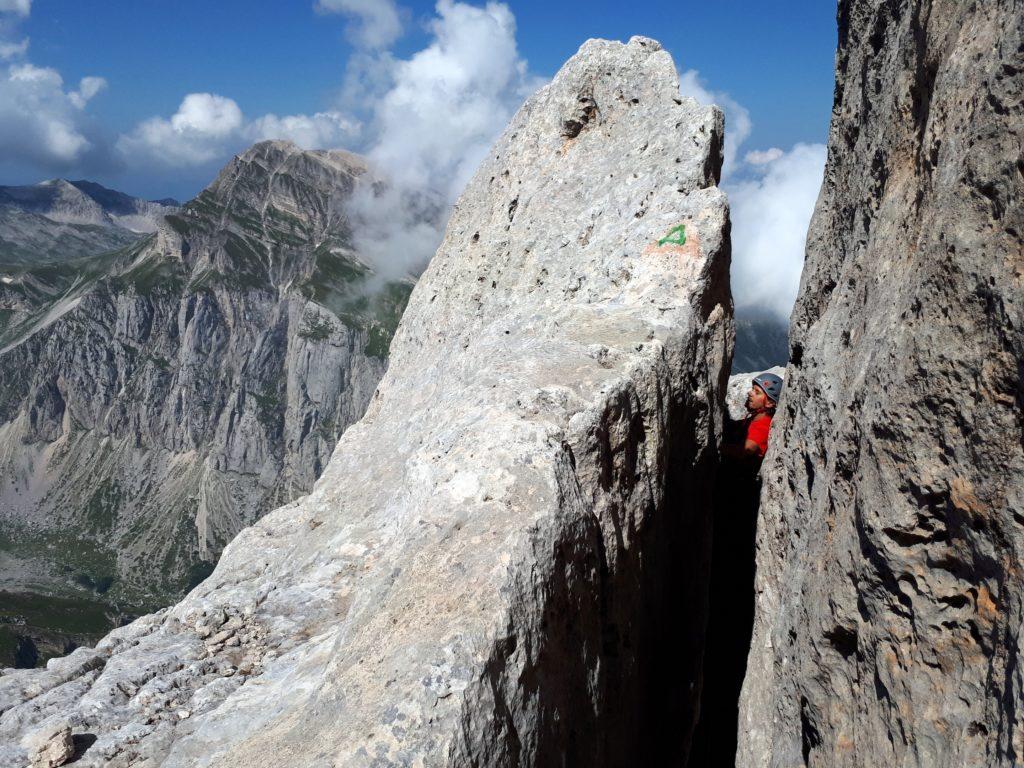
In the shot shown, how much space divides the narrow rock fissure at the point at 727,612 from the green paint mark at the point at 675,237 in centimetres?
682

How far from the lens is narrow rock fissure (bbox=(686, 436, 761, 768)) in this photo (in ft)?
58.4

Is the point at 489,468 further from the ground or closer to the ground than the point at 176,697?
further from the ground

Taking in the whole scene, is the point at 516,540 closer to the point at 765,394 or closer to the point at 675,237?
the point at 675,237

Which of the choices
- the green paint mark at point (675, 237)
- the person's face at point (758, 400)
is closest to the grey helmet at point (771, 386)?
the person's face at point (758, 400)

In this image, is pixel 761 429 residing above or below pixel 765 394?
below

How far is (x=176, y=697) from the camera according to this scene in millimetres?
10438

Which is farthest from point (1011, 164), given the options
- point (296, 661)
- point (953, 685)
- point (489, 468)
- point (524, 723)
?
point (296, 661)

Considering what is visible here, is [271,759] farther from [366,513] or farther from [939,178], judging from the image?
[939,178]

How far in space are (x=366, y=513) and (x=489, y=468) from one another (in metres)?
5.47

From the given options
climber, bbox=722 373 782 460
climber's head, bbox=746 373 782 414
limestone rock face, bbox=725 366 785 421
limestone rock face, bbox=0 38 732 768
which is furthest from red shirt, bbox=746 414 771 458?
limestone rock face, bbox=725 366 785 421

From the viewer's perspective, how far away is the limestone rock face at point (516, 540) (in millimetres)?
8125

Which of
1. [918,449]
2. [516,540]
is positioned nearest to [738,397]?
[918,449]

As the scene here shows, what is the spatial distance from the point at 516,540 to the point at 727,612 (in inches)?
498

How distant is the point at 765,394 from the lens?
58.2 feet
